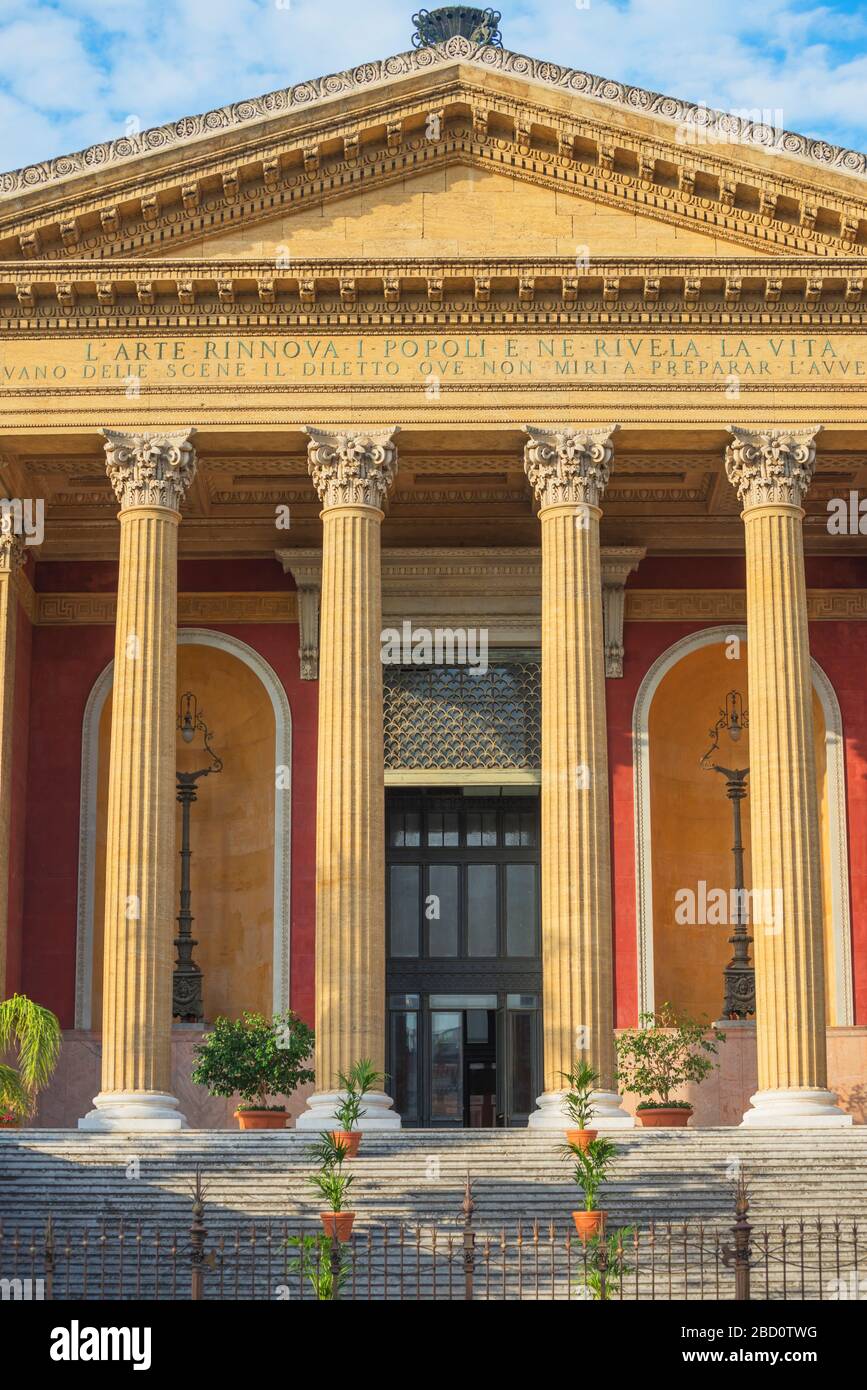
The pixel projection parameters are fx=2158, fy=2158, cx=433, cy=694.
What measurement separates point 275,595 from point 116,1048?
11203 mm

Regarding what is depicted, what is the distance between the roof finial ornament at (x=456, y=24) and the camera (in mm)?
40031

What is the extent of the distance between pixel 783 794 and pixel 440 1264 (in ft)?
38.1

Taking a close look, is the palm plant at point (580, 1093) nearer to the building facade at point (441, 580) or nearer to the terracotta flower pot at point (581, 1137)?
the terracotta flower pot at point (581, 1137)

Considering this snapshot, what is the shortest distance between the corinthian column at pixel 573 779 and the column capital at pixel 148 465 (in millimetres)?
5566

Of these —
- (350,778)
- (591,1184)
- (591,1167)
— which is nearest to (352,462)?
(350,778)

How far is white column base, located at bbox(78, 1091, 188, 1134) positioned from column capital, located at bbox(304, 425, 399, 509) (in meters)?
9.74

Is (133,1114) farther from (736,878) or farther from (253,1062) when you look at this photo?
(736,878)

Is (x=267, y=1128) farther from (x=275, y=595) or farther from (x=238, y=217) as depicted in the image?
(x=238, y=217)

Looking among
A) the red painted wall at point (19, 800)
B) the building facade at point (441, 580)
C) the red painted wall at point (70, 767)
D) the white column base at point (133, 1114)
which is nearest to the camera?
the white column base at point (133, 1114)

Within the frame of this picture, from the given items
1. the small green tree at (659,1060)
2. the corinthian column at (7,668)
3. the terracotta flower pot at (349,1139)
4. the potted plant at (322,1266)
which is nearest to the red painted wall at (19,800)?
the corinthian column at (7,668)

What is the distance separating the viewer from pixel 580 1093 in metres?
31.1

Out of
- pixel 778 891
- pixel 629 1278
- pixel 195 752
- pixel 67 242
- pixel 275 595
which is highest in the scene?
pixel 67 242
